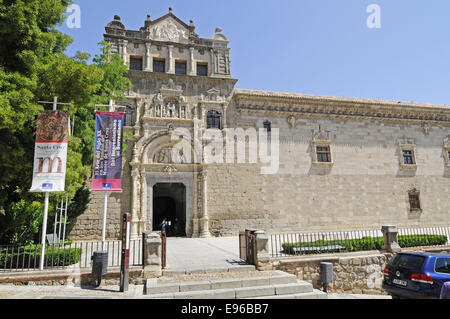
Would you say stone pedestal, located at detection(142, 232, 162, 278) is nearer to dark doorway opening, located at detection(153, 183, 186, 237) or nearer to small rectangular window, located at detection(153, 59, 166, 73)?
dark doorway opening, located at detection(153, 183, 186, 237)

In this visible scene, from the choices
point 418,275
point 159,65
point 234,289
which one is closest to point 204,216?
point 234,289

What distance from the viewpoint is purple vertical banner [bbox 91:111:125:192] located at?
9.60 m

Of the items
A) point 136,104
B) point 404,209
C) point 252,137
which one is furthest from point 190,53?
point 404,209

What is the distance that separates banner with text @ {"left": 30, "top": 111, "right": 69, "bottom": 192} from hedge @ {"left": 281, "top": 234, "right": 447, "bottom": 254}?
25.8 ft

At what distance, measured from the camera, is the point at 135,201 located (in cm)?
1501

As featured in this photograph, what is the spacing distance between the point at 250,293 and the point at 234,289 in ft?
1.33

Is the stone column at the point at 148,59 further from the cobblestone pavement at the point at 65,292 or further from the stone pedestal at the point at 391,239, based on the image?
the stone pedestal at the point at 391,239

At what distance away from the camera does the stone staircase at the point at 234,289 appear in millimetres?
6523

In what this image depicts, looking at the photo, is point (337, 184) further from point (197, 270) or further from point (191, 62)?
point (197, 270)

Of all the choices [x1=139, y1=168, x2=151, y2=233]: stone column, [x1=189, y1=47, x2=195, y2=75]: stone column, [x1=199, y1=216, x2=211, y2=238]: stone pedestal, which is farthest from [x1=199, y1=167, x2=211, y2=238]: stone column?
[x1=189, y1=47, x2=195, y2=75]: stone column
